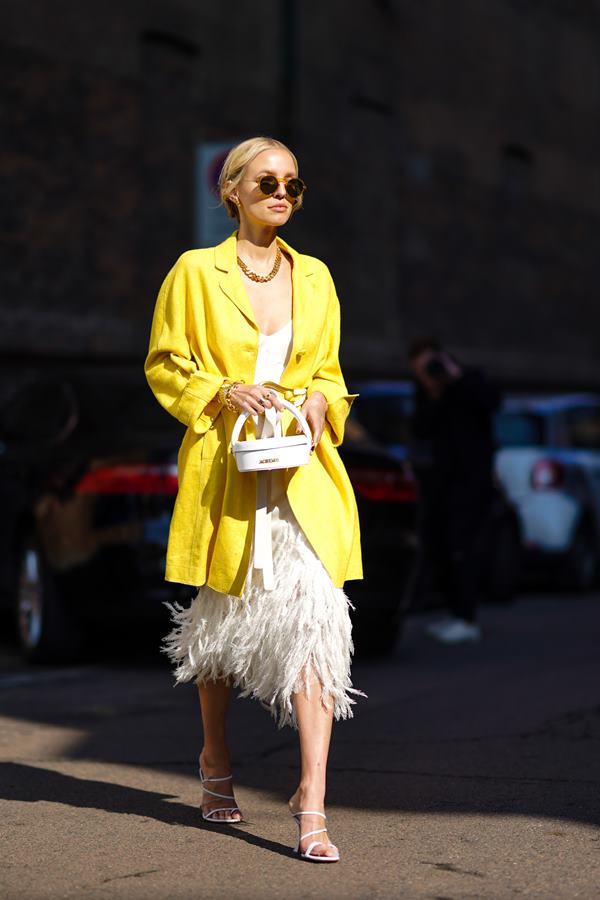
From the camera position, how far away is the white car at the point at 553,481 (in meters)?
13.2

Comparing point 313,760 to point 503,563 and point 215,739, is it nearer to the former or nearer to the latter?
point 215,739

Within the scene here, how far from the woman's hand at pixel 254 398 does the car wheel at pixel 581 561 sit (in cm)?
888

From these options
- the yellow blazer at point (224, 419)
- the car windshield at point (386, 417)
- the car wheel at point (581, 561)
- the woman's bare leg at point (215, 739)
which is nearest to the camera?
the yellow blazer at point (224, 419)

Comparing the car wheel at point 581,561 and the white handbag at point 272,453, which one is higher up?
the white handbag at point 272,453

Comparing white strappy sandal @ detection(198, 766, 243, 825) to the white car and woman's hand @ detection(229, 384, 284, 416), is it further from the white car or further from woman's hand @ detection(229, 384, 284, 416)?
the white car

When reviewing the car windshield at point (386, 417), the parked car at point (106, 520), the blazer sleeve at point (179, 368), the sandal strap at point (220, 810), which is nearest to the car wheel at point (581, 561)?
the car windshield at point (386, 417)

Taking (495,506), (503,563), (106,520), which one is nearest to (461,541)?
(495,506)

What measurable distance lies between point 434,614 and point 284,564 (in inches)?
287

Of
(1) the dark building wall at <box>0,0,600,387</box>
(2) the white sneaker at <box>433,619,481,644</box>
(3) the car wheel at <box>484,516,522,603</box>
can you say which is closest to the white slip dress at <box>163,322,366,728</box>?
(2) the white sneaker at <box>433,619,481,644</box>

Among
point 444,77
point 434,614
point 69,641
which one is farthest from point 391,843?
point 444,77

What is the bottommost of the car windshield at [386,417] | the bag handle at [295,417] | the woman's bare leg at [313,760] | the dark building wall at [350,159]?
the woman's bare leg at [313,760]

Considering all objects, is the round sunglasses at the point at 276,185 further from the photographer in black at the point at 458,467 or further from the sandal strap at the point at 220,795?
the photographer in black at the point at 458,467

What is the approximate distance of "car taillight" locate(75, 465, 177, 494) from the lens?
856 centimetres

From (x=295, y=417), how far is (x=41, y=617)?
442 cm
